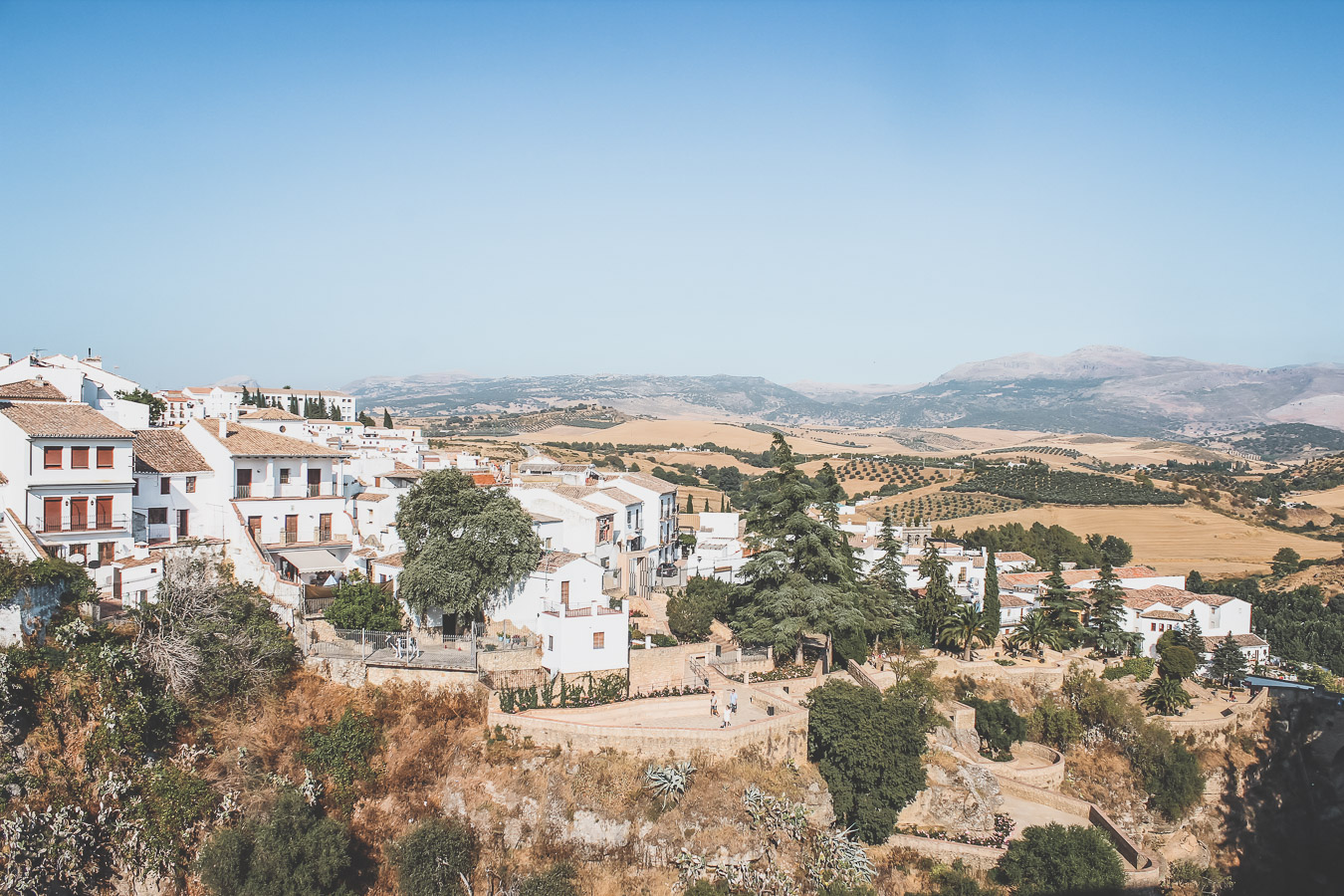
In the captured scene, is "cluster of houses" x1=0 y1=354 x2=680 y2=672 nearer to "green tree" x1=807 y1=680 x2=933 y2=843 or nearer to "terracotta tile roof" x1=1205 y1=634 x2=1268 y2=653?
"green tree" x1=807 y1=680 x2=933 y2=843

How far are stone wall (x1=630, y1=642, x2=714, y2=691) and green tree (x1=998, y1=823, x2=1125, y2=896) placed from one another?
36.7 feet

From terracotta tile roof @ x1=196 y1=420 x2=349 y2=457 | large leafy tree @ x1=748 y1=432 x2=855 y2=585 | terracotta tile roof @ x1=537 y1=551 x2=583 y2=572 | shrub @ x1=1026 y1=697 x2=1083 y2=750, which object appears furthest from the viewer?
shrub @ x1=1026 y1=697 x2=1083 y2=750

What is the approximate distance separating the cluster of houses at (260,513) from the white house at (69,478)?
1.6 inches

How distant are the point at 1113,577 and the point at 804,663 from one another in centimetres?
2105

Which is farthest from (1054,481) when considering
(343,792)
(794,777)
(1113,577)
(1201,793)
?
(343,792)

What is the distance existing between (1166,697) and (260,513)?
36587 millimetres

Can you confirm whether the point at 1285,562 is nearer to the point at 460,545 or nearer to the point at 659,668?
the point at 659,668

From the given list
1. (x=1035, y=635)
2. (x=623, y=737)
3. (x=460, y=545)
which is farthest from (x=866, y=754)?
(x=1035, y=635)

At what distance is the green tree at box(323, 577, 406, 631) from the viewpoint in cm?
2644

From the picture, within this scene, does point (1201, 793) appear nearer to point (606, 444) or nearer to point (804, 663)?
point (804, 663)

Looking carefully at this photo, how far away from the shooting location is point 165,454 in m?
30.6

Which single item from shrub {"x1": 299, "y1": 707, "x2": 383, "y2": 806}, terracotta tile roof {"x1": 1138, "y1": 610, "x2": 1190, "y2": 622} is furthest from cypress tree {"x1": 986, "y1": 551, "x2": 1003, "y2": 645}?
Answer: shrub {"x1": 299, "y1": 707, "x2": 383, "y2": 806}

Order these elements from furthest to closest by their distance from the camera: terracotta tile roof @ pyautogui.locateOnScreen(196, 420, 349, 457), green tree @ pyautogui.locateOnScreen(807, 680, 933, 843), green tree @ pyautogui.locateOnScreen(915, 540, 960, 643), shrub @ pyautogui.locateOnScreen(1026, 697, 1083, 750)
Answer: green tree @ pyautogui.locateOnScreen(915, 540, 960, 643), shrub @ pyautogui.locateOnScreen(1026, 697, 1083, 750), terracotta tile roof @ pyautogui.locateOnScreen(196, 420, 349, 457), green tree @ pyautogui.locateOnScreen(807, 680, 933, 843)

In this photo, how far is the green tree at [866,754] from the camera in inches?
1025
